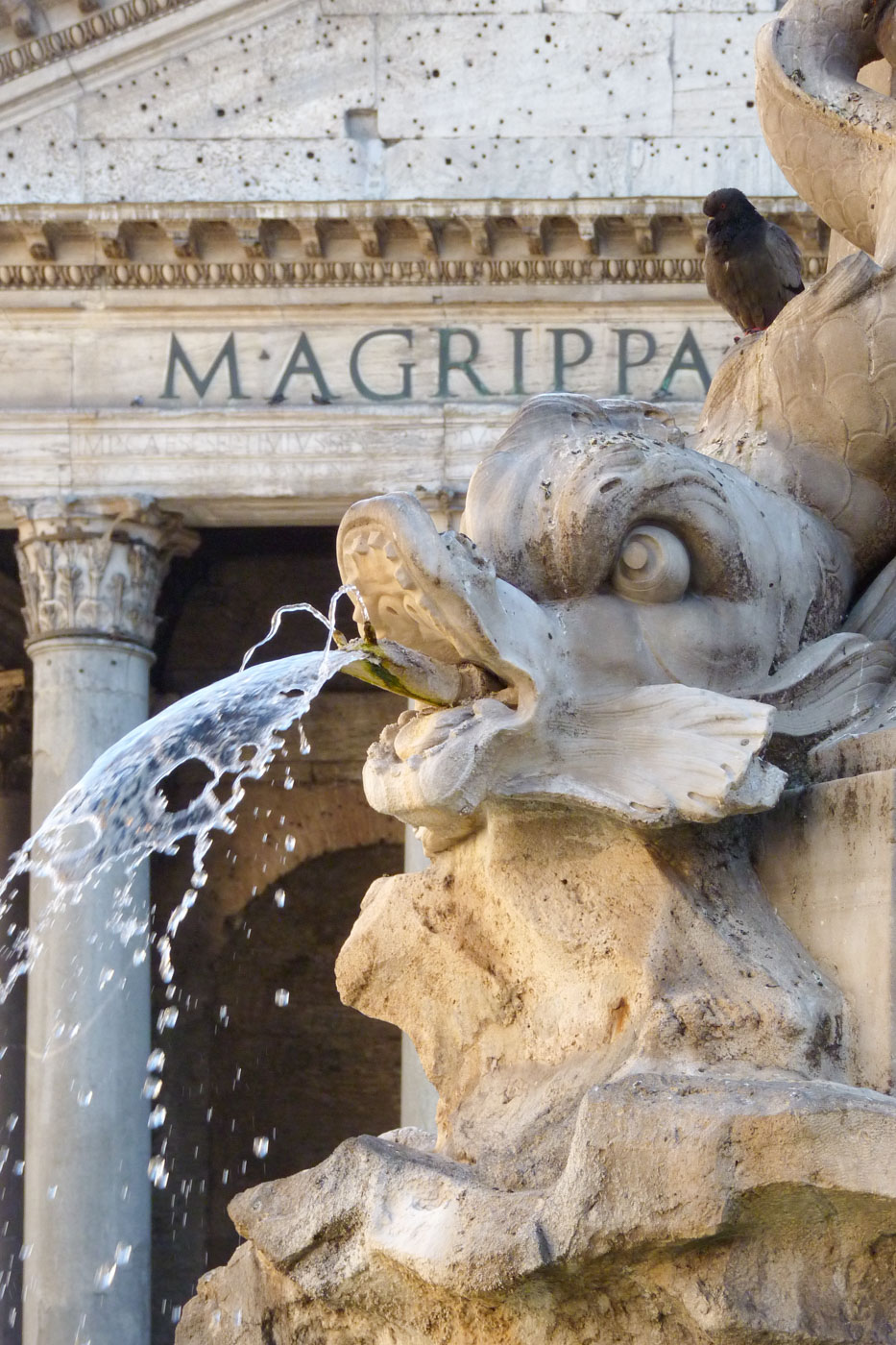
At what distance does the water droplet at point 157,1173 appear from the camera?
44.7ft

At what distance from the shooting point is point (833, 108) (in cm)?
243

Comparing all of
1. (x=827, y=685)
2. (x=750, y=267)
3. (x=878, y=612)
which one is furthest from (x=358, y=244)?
(x=827, y=685)

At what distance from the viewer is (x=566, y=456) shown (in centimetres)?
194

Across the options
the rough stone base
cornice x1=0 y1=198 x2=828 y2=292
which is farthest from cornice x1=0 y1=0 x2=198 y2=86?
the rough stone base

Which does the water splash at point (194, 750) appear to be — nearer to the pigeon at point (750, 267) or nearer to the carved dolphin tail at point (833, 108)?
the carved dolphin tail at point (833, 108)

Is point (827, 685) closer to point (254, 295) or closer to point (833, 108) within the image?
point (833, 108)

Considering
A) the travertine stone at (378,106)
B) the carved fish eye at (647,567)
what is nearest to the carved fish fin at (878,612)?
the carved fish eye at (647,567)

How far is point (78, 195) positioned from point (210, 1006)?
5.07 metres

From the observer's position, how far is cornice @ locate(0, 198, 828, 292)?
11938mm

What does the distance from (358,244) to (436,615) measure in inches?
421

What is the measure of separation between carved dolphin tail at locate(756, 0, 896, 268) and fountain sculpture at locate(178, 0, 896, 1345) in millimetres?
279

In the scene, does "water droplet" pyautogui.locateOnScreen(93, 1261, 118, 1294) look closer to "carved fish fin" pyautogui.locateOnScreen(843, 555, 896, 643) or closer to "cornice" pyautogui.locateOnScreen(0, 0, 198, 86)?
"cornice" pyautogui.locateOnScreen(0, 0, 198, 86)

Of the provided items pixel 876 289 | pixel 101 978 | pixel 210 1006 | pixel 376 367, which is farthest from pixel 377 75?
pixel 876 289

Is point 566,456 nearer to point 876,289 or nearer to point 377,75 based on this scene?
Answer: point 876,289
